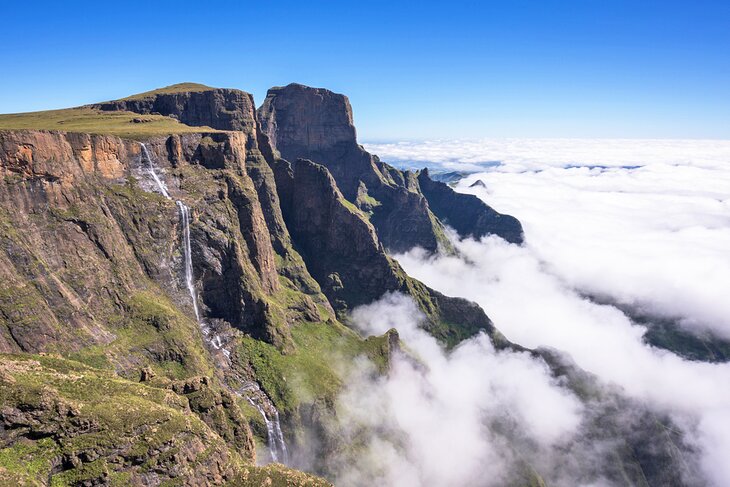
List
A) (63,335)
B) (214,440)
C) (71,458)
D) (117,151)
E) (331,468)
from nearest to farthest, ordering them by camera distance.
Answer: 1. (71,458)
2. (214,440)
3. (63,335)
4. (117,151)
5. (331,468)

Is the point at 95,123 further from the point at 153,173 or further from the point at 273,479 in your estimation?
the point at 273,479

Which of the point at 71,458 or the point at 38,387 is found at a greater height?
the point at 38,387

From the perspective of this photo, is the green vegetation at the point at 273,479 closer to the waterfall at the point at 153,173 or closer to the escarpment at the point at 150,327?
the escarpment at the point at 150,327

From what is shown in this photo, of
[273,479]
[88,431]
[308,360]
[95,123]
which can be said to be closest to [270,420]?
[308,360]

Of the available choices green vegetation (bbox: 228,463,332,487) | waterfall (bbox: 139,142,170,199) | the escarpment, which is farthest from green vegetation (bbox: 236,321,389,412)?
green vegetation (bbox: 228,463,332,487)

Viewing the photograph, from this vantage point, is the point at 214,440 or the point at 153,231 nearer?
the point at 214,440

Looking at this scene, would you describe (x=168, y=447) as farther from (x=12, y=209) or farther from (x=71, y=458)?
(x=12, y=209)

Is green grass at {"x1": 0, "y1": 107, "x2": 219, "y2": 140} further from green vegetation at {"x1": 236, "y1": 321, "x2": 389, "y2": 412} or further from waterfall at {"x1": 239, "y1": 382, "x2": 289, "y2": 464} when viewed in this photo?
waterfall at {"x1": 239, "y1": 382, "x2": 289, "y2": 464}

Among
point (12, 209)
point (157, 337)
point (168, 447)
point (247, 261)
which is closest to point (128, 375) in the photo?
point (157, 337)
